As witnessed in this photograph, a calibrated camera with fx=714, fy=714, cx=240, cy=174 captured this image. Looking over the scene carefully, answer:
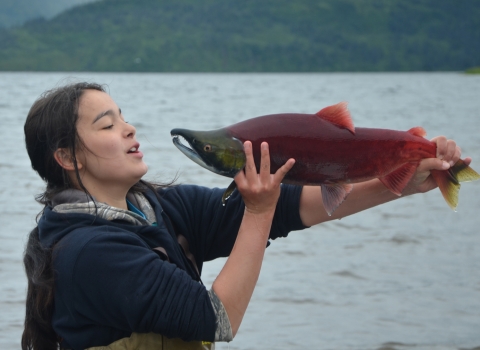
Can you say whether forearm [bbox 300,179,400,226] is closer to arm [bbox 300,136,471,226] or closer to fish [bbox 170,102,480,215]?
arm [bbox 300,136,471,226]

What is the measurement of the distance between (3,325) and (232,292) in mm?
4015

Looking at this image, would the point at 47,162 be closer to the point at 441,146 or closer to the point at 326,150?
the point at 326,150

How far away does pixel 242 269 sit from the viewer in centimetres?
298

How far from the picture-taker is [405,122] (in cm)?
3328

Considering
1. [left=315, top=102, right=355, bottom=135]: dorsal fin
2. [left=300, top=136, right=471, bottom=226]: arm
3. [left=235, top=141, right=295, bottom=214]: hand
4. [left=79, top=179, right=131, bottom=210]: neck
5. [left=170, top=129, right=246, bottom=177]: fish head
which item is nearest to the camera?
[left=170, top=129, right=246, bottom=177]: fish head

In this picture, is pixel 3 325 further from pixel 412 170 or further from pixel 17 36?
pixel 17 36

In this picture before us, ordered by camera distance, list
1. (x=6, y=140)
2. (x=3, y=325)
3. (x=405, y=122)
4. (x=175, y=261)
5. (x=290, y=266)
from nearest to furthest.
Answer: (x=175, y=261) → (x=3, y=325) → (x=290, y=266) → (x=6, y=140) → (x=405, y=122)

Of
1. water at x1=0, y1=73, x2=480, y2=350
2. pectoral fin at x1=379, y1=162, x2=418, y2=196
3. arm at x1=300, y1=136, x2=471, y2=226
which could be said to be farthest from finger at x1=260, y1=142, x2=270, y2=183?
water at x1=0, y1=73, x2=480, y2=350

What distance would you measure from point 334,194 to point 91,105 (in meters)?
1.17

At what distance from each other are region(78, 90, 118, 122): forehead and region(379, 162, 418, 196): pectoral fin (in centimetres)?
126

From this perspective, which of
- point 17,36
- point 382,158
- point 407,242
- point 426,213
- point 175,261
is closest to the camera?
point 382,158

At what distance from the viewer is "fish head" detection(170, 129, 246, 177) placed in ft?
8.82

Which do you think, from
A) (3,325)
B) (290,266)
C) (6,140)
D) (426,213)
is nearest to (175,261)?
(3,325)

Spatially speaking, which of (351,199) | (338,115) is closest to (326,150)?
(338,115)
